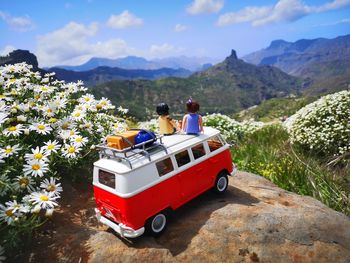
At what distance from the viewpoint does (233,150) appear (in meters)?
11.1

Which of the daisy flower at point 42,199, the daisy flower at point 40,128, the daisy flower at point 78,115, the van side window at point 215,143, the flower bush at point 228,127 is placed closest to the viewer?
the daisy flower at point 42,199

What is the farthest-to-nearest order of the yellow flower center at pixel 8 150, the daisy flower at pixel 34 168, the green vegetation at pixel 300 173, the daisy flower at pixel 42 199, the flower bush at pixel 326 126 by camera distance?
the flower bush at pixel 326 126 → the green vegetation at pixel 300 173 → the yellow flower center at pixel 8 150 → the daisy flower at pixel 34 168 → the daisy flower at pixel 42 199

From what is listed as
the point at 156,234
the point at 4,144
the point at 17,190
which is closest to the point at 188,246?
the point at 156,234

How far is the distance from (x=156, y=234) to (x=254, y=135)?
914 centimetres

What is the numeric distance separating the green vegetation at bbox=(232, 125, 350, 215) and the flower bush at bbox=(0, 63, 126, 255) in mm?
4259

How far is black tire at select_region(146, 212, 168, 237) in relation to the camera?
5281mm

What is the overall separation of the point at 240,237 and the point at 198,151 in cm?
173

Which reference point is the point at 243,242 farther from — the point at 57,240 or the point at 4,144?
the point at 4,144

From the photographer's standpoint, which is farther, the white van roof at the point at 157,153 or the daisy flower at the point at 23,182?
the white van roof at the point at 157,153

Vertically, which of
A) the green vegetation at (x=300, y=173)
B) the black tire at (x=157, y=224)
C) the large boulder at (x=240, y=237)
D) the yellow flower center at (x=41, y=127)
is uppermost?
the yellow flower center at (x=41, y=127)

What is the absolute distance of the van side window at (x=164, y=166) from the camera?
17.9 feet

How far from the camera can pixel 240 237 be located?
17.4 ft

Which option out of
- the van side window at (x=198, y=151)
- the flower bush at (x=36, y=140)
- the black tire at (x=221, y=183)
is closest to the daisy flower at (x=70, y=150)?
the flower bush at (x=36, y=140)

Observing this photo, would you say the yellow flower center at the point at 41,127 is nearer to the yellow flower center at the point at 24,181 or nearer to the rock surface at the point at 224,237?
the yellow flower center at the point at 24,181
